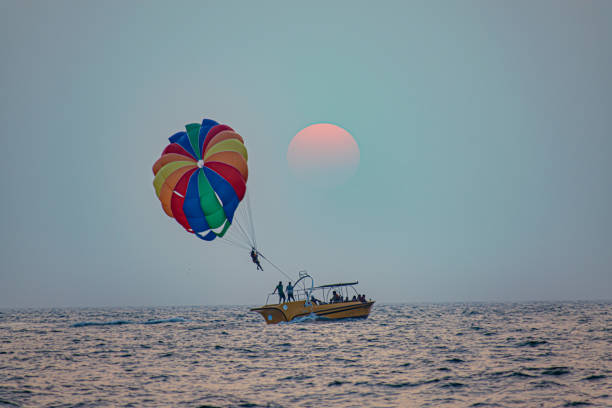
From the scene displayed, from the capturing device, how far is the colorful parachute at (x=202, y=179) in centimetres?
2931

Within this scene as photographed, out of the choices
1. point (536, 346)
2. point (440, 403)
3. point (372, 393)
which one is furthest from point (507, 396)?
point (536, 346)

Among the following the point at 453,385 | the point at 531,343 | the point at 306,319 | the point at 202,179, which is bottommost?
the point at 453,385

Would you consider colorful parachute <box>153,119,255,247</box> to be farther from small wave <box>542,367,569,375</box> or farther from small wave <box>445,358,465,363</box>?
small wave <box>542,367,569,375</box>

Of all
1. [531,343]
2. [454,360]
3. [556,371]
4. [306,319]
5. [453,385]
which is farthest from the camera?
[306,319]

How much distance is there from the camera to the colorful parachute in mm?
29312

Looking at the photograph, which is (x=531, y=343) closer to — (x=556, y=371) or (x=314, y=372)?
(x=556, y=371)

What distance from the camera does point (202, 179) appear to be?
2941 cm

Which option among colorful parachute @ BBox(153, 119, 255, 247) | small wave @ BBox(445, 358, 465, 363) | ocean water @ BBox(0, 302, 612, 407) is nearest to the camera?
ocean water @ BBox(0, 302, 612, 407)

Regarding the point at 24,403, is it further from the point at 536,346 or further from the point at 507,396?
the point at 536,346

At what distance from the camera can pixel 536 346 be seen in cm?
2430

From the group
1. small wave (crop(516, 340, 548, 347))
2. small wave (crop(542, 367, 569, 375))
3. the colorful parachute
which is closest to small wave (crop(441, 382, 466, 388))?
small wave (crop(542, 367, 569, 375))


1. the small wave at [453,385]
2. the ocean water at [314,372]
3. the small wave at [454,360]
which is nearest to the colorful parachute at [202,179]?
the ocean water at [314,372]

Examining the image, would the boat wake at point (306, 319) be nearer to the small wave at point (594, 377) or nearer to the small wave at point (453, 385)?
the small wave at point (453, 385)

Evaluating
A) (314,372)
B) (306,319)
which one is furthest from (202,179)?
(314,372)
